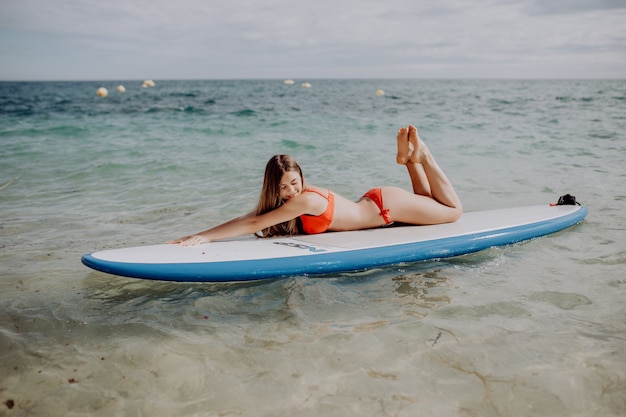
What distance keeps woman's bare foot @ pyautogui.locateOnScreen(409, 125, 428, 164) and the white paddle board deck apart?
607mm

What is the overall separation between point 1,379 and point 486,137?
1169 cm

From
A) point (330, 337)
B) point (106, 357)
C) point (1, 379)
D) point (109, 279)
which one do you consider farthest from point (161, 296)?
point (330, 337)

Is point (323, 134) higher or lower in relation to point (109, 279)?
higher

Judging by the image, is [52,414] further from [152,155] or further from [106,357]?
[152,155]

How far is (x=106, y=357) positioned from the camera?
2457 millimetres

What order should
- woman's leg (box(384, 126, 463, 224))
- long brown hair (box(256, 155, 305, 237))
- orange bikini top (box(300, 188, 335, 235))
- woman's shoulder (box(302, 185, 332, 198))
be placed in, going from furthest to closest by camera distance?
woman's leg (box(384, 126, 463, 224)), orange bikini top (box(300, 188, 335, 235)), woman's shoulder (box(302, 185, 332, 198)), long brown hair (box(256, 155, 305, 237))

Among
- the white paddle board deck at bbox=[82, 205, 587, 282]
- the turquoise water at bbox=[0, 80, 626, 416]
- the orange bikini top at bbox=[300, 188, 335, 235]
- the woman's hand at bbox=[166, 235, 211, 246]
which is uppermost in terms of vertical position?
the orange bikini top at bbox=[300, 188, 335, 235]

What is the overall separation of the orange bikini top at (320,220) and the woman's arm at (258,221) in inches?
8.8

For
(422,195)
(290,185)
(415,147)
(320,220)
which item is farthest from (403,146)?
(290,185)

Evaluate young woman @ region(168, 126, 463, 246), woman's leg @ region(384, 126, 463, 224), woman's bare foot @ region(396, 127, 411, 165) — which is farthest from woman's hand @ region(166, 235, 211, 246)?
woman's bare foot @ region(396, 127, 411, 165)

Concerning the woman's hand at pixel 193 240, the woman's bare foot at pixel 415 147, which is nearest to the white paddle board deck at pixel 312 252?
the woman's hand at pixel 193 240

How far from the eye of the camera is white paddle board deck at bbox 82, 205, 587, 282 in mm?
3141

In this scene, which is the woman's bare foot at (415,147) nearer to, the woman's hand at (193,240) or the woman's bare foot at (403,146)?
the woman's bare foot at (403,146)

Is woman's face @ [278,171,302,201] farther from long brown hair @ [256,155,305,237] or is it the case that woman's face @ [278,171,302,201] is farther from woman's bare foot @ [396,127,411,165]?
woman's bare foot @ [396,127,411,165]
